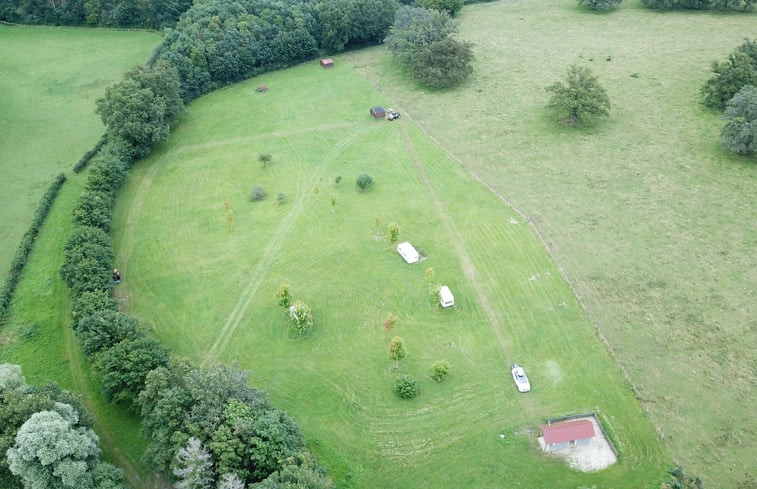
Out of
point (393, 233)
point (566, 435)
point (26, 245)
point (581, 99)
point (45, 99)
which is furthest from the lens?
point (45, 99)

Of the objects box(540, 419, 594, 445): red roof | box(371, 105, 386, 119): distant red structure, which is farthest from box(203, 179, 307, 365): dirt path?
box(540, 419, 594, 445): red roof

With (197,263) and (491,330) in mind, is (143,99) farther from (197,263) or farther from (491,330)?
(491,330)

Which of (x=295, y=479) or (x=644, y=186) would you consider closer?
(x=295, y=479)

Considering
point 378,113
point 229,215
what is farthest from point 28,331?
point 378,113

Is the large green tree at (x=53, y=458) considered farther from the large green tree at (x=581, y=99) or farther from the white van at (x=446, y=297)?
the large green tree at (x=581, y=99)

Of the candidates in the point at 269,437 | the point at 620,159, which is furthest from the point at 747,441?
the point at 620,159

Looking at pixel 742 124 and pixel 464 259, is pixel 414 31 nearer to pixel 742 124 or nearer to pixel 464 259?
pixel 742 124
